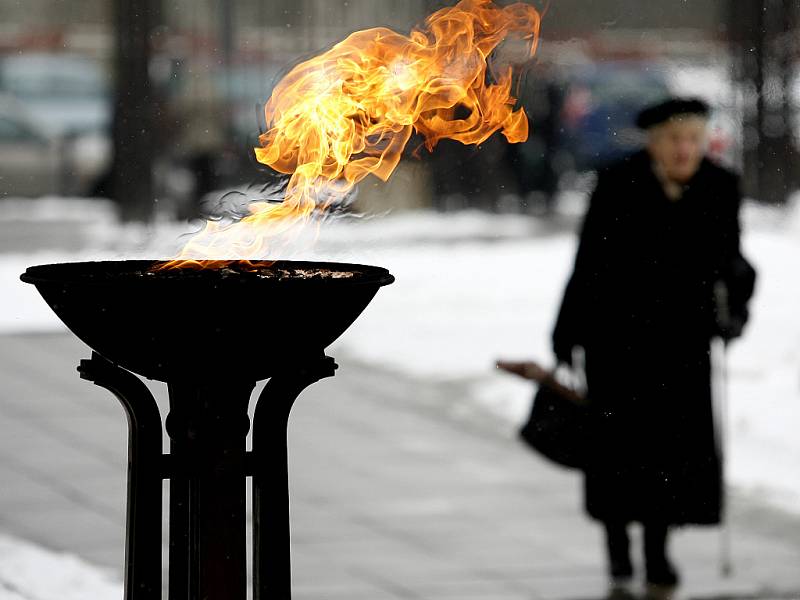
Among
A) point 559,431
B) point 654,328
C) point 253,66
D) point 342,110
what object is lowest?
point 559,431

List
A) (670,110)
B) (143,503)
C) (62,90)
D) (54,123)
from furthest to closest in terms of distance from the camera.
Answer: (62,90), (54,123), (670,110), (143,503)

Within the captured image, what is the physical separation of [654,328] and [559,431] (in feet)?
1.52

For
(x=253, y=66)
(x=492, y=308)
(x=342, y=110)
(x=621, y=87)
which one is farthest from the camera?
(x=621, y=87)

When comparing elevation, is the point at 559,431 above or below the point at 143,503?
below

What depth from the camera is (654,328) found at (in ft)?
15.8

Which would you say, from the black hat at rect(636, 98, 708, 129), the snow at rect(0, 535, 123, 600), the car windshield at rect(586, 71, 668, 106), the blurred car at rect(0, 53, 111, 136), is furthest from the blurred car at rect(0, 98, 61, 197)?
the black hat at rect(636, 98, 708, 129)

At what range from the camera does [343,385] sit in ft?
25.7

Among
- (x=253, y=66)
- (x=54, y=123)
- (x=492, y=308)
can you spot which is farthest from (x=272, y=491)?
(x=54, y=123)

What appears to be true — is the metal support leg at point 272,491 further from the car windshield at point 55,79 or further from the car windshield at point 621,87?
the car windshield at point 55,79

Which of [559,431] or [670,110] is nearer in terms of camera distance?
[559,431]

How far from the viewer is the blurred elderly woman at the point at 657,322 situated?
15.8ft

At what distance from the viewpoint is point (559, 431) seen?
468 centimetres

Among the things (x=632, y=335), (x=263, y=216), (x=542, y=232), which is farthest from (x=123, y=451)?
(x=542, y=232)

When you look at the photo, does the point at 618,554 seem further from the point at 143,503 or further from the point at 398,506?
the point at 143,503
